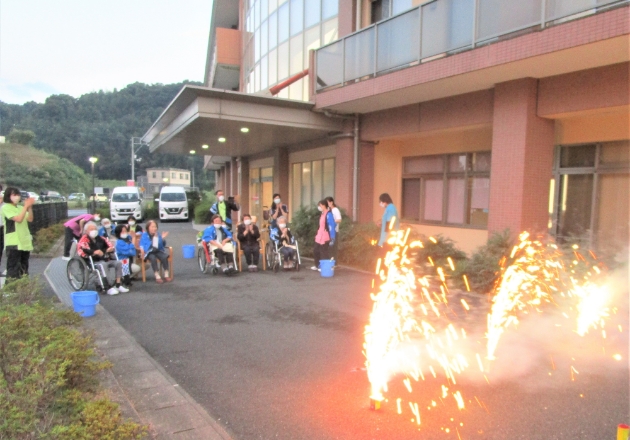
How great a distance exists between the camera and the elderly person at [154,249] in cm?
925

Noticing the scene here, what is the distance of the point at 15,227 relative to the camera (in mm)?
7684

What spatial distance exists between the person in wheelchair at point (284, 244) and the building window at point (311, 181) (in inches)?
157

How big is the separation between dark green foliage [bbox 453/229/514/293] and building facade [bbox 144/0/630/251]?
752 mm

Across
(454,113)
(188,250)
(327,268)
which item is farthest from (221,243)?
(454,113)

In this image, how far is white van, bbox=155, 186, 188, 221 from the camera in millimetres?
30531

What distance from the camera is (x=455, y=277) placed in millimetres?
8672

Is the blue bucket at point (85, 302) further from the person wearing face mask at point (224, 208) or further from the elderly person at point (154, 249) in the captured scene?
the person wearing face mask at point (224, 208)

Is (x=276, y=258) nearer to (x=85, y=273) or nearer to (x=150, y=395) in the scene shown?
(x=85, y=273)

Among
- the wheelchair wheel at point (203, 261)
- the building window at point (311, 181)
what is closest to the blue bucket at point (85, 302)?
the wheelchair wheel at point (203, 261)

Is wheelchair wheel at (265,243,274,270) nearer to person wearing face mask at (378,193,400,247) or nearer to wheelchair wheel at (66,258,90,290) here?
person wearing face mask at (378,193,400,247)

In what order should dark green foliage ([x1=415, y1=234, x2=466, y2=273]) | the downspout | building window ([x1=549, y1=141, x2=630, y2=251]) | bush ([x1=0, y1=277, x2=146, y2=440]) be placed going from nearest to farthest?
bush ([x1=0, y1=277, x2=146, y2=440])
building window ([x1=549, y1=141, x2=630, y2=251])
dark green foliage ([x1=415, y1=234, x2=466, y2=273])
the downspout

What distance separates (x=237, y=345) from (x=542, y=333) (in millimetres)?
4082

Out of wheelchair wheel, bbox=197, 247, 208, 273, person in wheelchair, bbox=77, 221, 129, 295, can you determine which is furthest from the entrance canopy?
person in wheelchair, bbox=77, 221, 129, 295

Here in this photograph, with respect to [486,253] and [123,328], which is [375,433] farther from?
[486,253]
